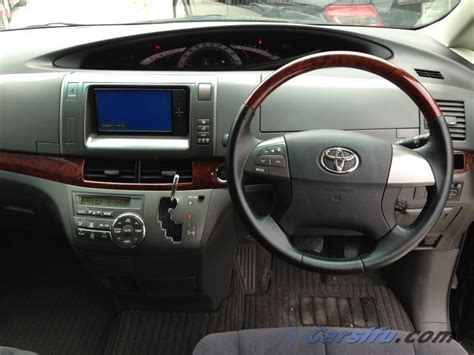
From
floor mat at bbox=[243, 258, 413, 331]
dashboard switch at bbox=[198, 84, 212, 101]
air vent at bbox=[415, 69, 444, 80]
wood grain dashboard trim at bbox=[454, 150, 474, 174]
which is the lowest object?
floor mat at bbox=[243, 258, 413, 331]

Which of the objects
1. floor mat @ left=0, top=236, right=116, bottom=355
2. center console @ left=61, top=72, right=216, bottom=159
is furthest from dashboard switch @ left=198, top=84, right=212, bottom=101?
floor mat @ left=0, top=236, right=116, bottom=355

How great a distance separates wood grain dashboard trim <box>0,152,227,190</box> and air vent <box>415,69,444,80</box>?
2.18 feet

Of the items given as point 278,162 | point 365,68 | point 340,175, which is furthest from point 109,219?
point 365,68

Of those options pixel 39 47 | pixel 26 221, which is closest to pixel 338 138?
pixel 39 47

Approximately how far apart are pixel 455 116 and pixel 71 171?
3.88 ft

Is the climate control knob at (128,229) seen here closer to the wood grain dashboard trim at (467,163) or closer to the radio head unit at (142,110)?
the radio head unit at (142,110)

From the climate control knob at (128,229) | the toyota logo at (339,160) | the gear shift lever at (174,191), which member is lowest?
the climate control knob at (128,229)

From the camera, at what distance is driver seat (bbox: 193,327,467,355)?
1328 mm

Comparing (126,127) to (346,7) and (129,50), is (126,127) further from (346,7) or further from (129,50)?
(346,7)

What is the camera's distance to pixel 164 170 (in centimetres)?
154

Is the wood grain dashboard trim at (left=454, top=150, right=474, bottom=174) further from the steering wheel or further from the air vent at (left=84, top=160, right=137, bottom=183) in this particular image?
the air vent at (left=84, top=160, right=137, bottom=183)

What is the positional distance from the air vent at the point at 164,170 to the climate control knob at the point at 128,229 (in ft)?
0.39

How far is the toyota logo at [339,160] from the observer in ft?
4.01

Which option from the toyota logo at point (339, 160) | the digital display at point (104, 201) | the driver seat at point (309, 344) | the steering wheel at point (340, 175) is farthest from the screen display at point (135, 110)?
the driver seat at point (309, 344)
